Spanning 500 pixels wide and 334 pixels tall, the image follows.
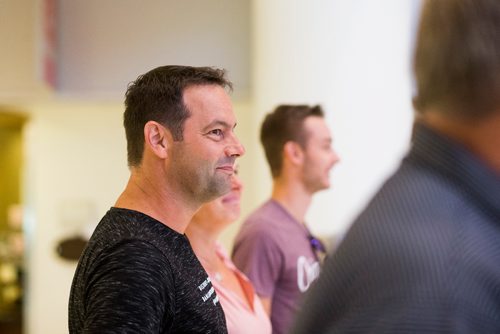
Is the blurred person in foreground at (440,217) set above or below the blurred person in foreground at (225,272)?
above

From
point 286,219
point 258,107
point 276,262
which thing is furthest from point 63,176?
point 276,262

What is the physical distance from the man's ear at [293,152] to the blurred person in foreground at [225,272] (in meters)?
0.48

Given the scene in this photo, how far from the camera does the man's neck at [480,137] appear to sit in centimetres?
64

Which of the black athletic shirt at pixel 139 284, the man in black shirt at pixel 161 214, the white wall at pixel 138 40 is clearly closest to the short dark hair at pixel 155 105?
the man in black shirt at pixel 161 214

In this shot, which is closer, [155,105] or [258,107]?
[155,105]

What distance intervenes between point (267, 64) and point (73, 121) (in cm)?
164

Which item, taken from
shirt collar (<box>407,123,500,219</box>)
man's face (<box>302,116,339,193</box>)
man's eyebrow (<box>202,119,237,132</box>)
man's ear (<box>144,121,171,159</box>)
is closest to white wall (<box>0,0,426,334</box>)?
man's face (<box>302,116,339,193</box>)

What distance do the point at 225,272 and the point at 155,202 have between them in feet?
1.72

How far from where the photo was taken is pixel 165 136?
1229mm

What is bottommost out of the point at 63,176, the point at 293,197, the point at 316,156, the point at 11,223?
the point at 11,223

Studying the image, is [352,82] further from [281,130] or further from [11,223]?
[11,223]

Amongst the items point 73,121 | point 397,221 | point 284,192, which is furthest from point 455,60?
point 73,121

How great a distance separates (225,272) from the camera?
5.52 feet

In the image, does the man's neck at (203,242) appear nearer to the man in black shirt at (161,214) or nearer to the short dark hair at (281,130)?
the man in black shirt at (161,214)
